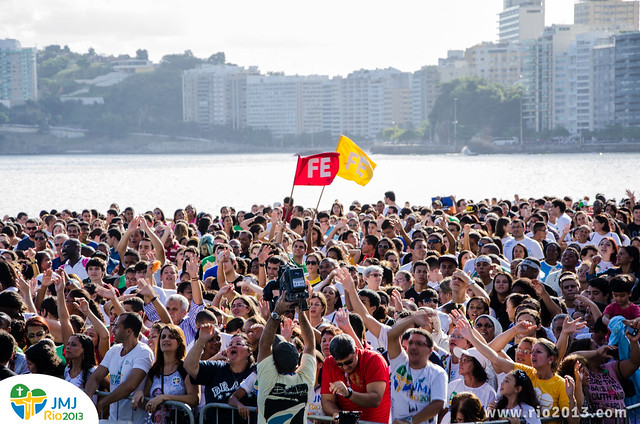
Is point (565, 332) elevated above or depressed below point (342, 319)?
below

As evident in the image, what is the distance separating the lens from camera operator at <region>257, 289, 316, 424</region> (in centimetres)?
523

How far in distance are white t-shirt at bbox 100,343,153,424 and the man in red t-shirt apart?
1.28 meters

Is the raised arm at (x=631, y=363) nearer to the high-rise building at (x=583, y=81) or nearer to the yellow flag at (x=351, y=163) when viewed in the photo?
the yellow flag at (x=351, y=163)

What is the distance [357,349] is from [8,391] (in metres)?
1.97

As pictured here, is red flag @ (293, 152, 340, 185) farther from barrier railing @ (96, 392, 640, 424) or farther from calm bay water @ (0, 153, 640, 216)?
calm bay water @ (0, 153, 640, 216)

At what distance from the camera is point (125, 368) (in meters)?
6.21

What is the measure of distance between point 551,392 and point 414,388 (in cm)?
81

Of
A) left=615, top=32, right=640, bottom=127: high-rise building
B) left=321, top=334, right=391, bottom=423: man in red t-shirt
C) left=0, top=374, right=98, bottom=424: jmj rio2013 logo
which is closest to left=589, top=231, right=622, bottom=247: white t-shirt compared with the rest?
left=321, top=334, right=391, bottom=423: man in red t-shirt

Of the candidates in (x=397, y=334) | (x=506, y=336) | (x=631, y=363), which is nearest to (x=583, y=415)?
(x=631, y=363)

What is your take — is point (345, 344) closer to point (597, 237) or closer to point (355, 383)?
point (355, 383)

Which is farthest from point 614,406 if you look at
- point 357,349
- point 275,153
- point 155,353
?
point 275,153

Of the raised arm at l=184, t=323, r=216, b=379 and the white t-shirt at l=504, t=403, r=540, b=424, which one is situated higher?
the raised arm at l=184, t=323, r=216, b=379

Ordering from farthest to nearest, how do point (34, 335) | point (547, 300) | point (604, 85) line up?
point (604, 85) < point (547, 300) < point (34, 335)

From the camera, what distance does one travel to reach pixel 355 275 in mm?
8523
